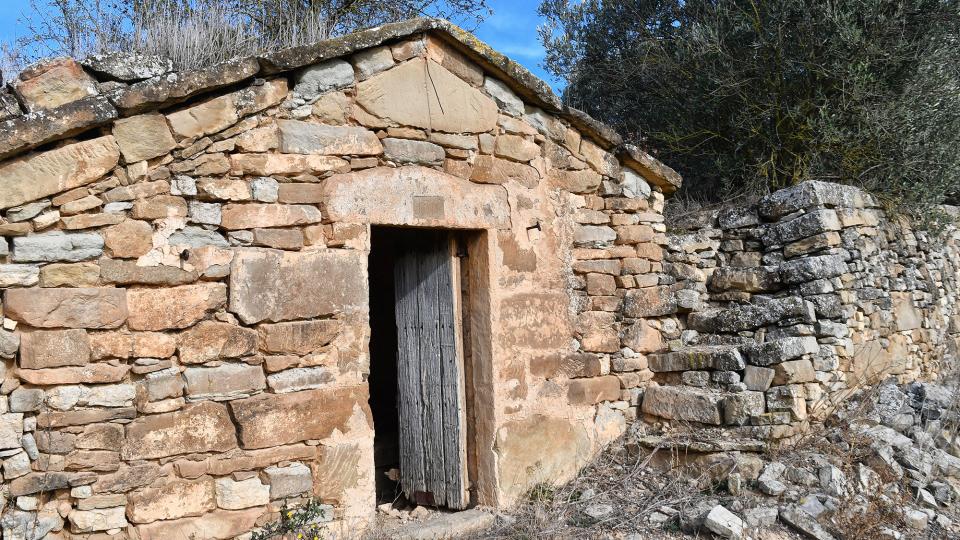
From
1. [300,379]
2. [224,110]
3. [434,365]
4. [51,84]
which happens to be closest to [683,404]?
[434,365]

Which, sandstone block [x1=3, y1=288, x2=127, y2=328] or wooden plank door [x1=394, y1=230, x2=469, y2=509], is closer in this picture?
→ sandstone block [x1=3, y1=288, x2=127, y2=328]

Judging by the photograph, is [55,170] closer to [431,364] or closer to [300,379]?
[300,379]

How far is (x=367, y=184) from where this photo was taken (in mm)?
3898

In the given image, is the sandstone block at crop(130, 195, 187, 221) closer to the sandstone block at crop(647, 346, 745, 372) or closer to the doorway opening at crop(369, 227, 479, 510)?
the doorway opening at crop(369, 227, 479, 510)

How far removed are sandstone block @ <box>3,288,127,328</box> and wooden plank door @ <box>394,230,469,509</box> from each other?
1851mm

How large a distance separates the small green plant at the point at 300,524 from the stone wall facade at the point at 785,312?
2.50 m

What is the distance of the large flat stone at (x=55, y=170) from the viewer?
301cm

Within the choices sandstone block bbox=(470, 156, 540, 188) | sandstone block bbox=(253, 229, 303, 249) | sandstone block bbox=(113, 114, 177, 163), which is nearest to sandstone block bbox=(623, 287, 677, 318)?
sandstone block bbox=(470, 156, 540, 188)

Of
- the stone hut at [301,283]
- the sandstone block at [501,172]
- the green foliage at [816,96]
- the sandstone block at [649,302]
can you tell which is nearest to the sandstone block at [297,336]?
the stone hut at [301,283]

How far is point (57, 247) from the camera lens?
3.10 metres

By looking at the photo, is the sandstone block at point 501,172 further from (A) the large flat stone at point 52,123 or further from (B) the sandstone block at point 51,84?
(B) the sandstone block at point 51,84

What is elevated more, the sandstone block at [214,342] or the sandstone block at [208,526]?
the sandstone block at [214,342]

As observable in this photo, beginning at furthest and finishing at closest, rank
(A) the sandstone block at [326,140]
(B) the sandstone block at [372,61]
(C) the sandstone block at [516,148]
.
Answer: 1. (C) the sandstone block at [516,148]
2. (B) the sandstone block at [372,61]
3. (A) the sandstone block at [326,140]

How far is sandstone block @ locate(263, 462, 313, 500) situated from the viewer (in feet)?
11.5
